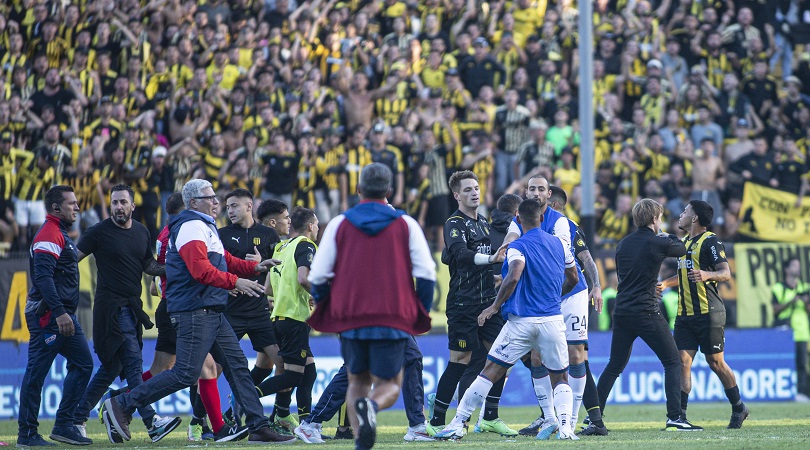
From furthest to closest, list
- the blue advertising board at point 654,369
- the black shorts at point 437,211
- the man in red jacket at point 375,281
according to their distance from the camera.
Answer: the black shorts at point 437,211
the blue advertising board at point 654,369
the man in red jacket at point 375,281

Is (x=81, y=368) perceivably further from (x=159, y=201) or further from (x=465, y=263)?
(x=159, y=201)

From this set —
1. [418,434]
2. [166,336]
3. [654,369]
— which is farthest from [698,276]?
[654,369]

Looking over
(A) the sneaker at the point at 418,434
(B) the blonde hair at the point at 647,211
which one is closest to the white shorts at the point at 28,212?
(A) the sneaker at the point at 418,434

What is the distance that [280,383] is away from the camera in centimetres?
1159

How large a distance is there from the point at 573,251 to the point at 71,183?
1001 cm

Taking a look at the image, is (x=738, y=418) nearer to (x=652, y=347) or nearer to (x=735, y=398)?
(x=735, y=398)

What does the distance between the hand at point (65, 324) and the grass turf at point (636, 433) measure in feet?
3.65

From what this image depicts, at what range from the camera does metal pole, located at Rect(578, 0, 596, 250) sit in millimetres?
17828

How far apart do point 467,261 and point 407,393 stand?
1.43 metres

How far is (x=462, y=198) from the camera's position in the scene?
11.2 meters

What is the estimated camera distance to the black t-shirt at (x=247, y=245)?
11.8 meters

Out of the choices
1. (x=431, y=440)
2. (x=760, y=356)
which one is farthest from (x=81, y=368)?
(x=760, y=356)

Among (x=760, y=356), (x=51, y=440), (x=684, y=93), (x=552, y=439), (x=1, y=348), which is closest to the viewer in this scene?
(x=552, y=439)

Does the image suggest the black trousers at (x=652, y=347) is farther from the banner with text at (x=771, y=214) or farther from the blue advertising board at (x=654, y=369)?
the banner with text at (x=771, y=214)
